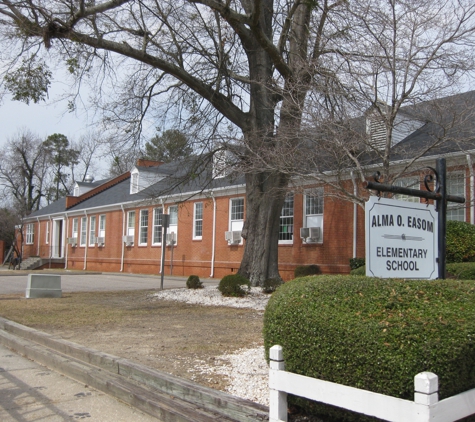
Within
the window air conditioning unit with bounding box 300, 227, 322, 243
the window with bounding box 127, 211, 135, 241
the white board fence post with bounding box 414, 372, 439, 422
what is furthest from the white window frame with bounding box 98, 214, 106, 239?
the white board fence post with bounding box 414, 372, 439, 422

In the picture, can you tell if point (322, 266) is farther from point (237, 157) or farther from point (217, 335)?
point (217, 335)

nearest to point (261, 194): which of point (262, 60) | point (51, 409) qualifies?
point (262, 60)

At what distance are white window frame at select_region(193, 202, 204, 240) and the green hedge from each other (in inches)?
983

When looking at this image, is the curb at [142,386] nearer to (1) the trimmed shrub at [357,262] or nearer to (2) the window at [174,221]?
(1) the trimmed shrub at [357,262]

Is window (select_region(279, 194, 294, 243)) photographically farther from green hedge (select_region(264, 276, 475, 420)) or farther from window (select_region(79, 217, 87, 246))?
window (select_region(79, 217, 87, 246))

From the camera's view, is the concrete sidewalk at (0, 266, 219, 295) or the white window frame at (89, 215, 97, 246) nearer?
the concrete sidewalk at (0, 266, 219, 295)

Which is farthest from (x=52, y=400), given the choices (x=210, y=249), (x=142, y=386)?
Result: (x=210, y=249)

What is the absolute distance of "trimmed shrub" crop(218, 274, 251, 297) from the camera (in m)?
15.0

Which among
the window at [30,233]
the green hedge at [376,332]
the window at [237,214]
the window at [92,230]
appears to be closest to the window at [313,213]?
the window at [237,214]

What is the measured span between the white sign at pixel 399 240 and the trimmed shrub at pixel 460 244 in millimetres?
10686

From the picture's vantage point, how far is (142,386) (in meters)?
6.31

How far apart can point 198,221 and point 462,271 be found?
19.3m

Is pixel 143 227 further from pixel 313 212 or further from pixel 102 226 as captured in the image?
pixel 313 212

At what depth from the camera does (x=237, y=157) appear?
15.7 meters
